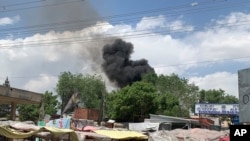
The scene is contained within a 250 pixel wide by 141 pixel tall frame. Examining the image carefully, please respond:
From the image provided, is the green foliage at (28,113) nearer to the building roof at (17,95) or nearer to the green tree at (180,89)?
the green tree at (180,89)

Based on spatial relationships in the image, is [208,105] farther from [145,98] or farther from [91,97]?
[91,97]

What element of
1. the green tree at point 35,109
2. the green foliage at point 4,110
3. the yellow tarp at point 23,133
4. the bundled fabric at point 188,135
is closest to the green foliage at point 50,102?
the green tree at point 35,109

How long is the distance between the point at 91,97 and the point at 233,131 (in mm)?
79494

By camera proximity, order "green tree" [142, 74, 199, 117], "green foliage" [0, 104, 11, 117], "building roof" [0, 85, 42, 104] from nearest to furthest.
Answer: "building roof" [0, 85, 42, 104]
"green tree" [142, 74, 199, 117]
"green foliage" [0, 104, 11, 117]

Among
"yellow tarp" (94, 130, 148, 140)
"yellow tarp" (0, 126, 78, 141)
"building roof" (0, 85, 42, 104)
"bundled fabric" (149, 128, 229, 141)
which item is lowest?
"bundled fabric" (149, 128, 229, 141)

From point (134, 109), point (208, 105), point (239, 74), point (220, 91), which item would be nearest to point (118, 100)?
point (134, 109)

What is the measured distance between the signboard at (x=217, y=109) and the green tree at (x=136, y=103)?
23.7ft

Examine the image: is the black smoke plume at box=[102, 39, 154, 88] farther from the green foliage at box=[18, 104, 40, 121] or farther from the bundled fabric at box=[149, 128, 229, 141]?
the bundled fabric at box=[149, 128, 229, 141]

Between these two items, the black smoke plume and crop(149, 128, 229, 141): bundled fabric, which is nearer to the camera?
crop(149, 128, 229, 141): bundled fabric

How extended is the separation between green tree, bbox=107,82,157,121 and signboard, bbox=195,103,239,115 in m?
7.22

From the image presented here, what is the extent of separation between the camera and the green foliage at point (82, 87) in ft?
267

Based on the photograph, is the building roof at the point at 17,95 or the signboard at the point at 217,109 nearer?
the building roof at the point at 17,95

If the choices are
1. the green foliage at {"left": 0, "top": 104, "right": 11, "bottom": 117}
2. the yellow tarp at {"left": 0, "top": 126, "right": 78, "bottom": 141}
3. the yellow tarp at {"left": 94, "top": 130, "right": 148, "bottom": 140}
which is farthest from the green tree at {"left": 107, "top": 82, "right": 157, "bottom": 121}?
the yellow tarp at {"left": 0, "top": 126, "right": 78, "bottom": 141}

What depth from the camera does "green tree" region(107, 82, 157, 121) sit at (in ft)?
191
